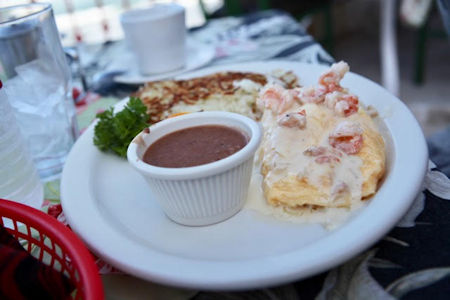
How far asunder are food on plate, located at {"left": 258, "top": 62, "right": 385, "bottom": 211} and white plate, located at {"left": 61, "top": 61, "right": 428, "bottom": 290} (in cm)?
5

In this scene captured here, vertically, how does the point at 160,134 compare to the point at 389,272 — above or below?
above

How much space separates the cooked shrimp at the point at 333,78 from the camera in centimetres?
120

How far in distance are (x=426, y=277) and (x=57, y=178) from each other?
113 cm

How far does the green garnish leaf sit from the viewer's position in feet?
4.31

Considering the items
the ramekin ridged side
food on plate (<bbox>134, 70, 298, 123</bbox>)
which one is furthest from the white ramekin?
food on plate (<bbox>134, 70, 298, 123</bbox>)

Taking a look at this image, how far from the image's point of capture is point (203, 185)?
36.9 inches

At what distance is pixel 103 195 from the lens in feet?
3.73

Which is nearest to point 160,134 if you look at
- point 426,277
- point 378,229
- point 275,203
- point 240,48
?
point 275,203

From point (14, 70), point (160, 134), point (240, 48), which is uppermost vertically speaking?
point (14, 70)

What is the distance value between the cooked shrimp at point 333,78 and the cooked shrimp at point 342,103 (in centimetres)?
6

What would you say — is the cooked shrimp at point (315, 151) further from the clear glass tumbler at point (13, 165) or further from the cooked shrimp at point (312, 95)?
the clear glass tumbler at point (13, 165)

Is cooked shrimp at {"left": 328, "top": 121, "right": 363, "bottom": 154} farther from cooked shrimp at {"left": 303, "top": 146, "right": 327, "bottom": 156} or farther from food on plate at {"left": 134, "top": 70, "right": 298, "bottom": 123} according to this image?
food on plate at {"left": 134, "top": 70, "right": 298, "bottom": 123}

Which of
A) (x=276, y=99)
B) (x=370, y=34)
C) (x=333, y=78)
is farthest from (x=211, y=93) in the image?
(x=370, y=34)

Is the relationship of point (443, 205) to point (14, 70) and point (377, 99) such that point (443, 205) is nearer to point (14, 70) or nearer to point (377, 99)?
point (377, 99)
